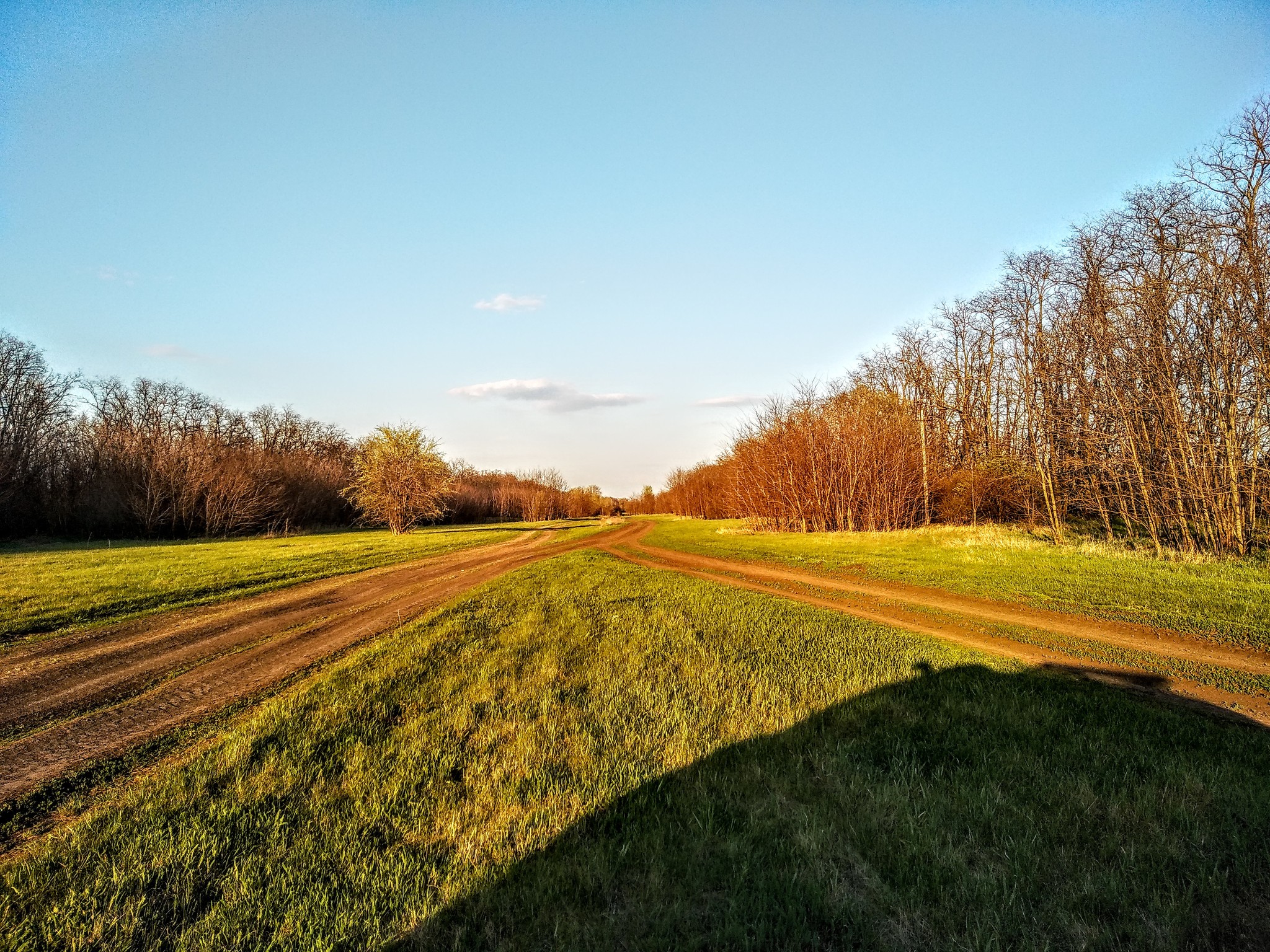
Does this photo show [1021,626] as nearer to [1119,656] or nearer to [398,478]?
[1119,656]

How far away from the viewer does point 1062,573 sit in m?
12.7

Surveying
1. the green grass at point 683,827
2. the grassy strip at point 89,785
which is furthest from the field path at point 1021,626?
the grassy strip at point 89,785

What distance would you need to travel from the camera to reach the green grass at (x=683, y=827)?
256cm

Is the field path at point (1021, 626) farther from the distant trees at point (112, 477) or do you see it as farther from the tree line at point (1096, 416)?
the distant trees at point (112, 477)

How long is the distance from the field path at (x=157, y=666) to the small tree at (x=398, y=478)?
2529 cm

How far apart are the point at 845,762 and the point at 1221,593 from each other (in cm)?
1155

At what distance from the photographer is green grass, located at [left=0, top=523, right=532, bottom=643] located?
9.99 m

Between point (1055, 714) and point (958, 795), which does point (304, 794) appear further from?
point (1055, 714)

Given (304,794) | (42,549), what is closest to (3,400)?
(42,549)

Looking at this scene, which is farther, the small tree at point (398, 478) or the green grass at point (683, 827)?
the small tree at point (398, 478)

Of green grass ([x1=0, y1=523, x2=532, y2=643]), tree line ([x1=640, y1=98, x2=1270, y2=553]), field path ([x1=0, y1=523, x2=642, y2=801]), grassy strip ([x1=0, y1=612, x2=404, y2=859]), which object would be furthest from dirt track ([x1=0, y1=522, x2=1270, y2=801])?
tree line ([x1=640, y1=98, x2=1270, y2=553])

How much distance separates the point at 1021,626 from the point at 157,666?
13.6 meters

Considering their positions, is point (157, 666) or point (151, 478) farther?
point (151, 478)

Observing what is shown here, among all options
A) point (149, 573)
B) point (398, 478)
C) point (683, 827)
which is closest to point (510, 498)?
point (398, 478)
